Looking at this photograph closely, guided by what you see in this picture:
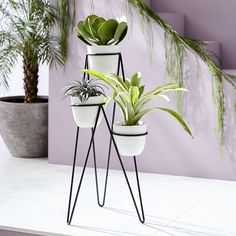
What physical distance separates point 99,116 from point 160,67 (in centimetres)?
90

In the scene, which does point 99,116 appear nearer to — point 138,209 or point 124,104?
point 124,104

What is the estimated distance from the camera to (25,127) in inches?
158

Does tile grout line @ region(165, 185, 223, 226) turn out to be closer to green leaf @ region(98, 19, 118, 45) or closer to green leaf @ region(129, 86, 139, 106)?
green leaf @ region(129, 86, 139, 106)

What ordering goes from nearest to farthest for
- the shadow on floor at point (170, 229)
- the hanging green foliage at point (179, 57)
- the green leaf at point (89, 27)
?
the shadow on floor at point (170, 229) → the green leaf at point (89, 27) → the hanging green foliage at point (179, 57)

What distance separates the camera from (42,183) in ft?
11.5

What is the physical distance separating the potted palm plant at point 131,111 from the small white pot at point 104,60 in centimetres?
11

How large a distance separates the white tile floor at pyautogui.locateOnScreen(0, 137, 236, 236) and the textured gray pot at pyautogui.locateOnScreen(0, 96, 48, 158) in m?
0.24

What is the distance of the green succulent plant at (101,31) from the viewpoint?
2.76 metres

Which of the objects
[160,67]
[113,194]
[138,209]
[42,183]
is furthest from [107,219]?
[160,67]

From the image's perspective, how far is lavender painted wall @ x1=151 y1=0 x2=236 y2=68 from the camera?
13.5ft

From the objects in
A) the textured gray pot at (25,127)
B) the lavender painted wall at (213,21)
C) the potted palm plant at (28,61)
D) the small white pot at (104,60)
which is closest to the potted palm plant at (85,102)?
the small white pot at (104,60)

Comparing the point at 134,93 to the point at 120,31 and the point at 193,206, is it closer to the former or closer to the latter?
the point at 120,31

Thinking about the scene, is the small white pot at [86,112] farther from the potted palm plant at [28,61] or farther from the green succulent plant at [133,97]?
the potted palm plant at [28,61]

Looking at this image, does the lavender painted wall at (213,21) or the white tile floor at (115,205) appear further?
the lavender painted wall at (213,21)
